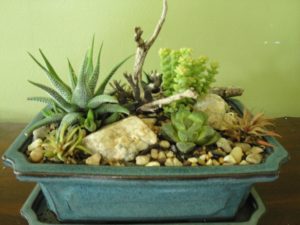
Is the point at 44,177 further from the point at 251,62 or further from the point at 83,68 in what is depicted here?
the point at 251,62

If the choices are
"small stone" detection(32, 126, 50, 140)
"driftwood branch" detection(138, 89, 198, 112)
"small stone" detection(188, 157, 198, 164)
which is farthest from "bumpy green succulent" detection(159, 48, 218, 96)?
"small stone" detection(32, 126, 50, 140)

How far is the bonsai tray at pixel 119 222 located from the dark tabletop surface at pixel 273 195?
1.6 inches

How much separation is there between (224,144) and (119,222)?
218 mm

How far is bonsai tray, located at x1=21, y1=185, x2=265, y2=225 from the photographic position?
58cm

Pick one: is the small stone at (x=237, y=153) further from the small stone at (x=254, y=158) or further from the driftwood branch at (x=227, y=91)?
the driftwood branch at (x=227, y=91)

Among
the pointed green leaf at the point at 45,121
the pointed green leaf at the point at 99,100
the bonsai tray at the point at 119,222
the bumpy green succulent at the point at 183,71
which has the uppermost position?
the bumpy green succulent at the point at 183,71

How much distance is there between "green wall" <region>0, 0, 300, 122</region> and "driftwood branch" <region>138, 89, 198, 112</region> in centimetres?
32

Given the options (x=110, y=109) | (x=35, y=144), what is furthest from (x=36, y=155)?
(x=110, y=109)

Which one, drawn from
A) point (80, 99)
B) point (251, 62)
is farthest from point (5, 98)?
point (251, 62)

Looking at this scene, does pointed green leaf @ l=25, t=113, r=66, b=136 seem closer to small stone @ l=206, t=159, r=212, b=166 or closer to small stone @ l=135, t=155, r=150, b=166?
small stone @ l=135, t=155, r=150, b=166

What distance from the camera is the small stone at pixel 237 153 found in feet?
1.91

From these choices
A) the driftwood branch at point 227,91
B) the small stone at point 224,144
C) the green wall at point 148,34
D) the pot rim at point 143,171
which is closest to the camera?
the pot rim at point 143,171

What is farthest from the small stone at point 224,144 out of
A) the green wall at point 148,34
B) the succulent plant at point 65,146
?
the green wall at point 148,34

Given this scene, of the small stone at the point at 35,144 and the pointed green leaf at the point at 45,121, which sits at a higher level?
the pointed green leaf at the point at 45,121
